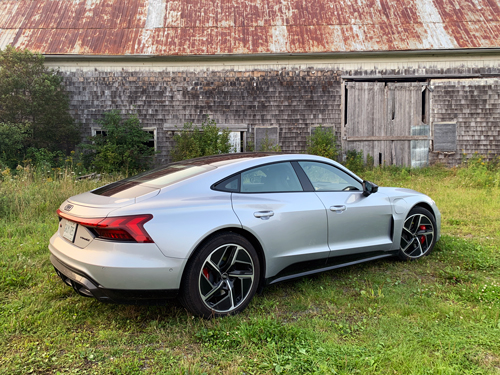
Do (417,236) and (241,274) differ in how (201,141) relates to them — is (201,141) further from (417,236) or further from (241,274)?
(241,274)

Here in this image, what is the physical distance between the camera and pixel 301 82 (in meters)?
12.8

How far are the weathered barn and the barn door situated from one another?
0.04m

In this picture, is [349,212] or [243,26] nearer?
[349,212]

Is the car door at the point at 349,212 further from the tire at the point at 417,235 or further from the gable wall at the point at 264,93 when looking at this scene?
the gable wall at the point at 264,93

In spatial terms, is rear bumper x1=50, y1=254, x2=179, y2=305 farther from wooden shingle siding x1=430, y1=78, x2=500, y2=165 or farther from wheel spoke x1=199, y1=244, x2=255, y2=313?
→ wooden shingle siding x1=430, y1=78, x2=500, y2=165

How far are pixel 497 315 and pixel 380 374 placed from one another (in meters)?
1.38

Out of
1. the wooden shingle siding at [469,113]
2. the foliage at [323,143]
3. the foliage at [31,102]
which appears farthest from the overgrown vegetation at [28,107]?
the wooden shingle siding at [469,113]

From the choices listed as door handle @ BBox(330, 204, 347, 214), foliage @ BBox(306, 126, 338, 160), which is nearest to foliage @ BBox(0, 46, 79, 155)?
foliage @ BBox(306, 126, 338, 160)

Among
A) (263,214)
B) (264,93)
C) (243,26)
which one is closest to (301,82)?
(264,93)

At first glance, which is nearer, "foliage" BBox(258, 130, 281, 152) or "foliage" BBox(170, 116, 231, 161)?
"foliage" BBox(170, 116, 231, 161)

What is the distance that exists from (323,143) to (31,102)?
9392 mm

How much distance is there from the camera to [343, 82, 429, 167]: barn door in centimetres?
1290

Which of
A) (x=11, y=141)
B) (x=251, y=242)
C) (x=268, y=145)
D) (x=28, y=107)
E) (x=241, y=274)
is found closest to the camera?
(x=241, y=274)

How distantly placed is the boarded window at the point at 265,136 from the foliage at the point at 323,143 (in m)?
1.16
